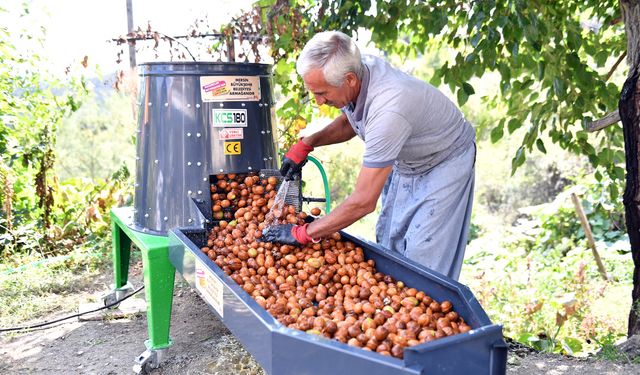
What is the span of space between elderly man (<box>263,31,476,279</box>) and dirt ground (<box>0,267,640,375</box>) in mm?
749

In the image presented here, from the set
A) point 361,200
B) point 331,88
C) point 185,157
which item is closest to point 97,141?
point 185,157

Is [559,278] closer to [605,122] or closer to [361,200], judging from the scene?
[605,122]

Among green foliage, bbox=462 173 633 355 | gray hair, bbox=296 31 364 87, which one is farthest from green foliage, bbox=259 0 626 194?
gray hair, bbox=296 31 364 87

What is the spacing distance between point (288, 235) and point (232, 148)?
29.8 inches

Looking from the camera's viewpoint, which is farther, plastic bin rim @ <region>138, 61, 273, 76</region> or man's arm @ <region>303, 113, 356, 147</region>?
man's arm @ <region>303, 113, 356, 147</region>

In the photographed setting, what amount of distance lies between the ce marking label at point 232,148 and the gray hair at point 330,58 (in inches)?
32.7

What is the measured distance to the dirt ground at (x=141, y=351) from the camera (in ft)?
10.4

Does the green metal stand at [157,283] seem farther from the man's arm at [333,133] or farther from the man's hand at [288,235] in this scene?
the man's arm at [333,133]

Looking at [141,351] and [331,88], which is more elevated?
[331,88]

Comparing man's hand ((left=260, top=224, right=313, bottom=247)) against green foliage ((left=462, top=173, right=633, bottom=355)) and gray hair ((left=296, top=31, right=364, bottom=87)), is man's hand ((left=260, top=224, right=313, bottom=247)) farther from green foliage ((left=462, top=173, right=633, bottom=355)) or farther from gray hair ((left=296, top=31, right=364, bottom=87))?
green foliage ((left=462, top=173, right=633, bottom=355))

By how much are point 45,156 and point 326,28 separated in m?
2.91

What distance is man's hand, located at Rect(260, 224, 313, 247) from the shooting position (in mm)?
2678

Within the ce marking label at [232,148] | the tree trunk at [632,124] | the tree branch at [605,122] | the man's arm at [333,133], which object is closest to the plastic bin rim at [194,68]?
the ce marking label at [232,148]

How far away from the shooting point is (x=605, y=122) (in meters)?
3.77
